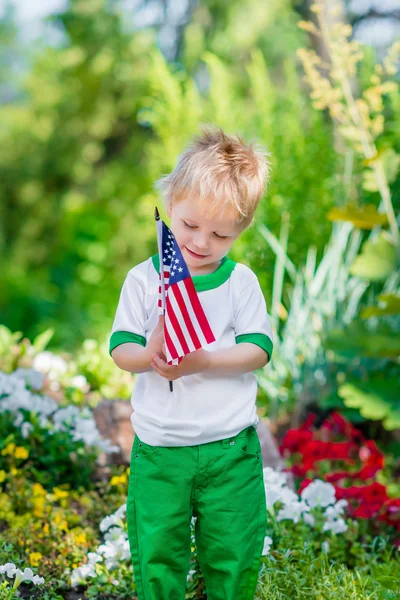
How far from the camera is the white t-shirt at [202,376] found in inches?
76.3

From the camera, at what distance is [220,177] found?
1.88 metres

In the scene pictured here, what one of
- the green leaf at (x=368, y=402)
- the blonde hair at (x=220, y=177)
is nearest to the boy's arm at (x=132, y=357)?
the blonde hair at (x=220, y=177)

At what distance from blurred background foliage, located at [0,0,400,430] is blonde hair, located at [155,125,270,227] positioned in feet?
1.86

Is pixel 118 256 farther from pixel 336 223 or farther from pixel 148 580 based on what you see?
pixel 148 580

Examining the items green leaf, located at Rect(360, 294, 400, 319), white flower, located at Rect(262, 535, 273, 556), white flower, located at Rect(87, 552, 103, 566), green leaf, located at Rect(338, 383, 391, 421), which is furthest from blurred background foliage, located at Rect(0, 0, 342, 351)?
white flower, located at Rect(87, 552, 103, 566)

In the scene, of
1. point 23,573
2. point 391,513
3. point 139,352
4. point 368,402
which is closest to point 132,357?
point 139,352

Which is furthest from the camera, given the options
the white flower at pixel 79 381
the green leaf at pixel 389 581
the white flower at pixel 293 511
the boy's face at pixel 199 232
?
the white flower at pixel 79 381

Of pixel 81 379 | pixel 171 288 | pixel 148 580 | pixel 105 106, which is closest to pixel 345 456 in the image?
pixel 81 379

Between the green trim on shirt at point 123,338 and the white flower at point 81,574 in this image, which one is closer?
the green trim on shirt at point 123,338

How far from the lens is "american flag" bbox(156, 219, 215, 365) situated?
70.2 inches

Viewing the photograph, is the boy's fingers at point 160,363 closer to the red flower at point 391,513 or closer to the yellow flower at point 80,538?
the yellow flower at point 80,538

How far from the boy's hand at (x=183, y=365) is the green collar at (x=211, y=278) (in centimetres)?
20

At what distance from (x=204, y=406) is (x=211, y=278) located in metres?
0.33

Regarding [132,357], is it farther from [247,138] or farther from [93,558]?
[247,138]
